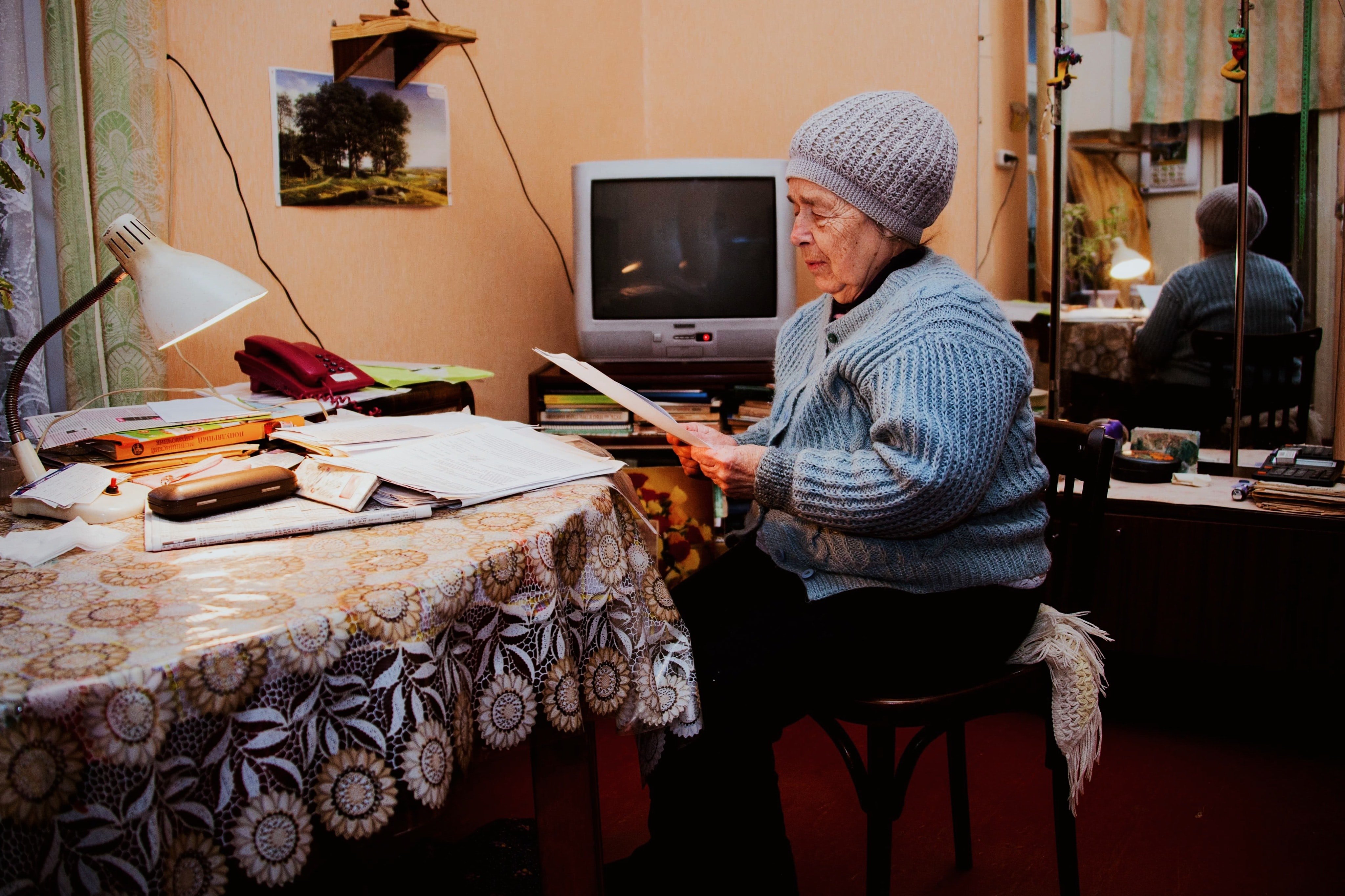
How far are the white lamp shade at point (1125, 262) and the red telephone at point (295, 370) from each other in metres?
1.93

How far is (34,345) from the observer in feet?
3.54

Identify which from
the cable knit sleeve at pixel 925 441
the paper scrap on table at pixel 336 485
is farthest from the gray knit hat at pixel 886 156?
the paper scrap on table at pixel 336 485

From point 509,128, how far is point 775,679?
81.9 inches

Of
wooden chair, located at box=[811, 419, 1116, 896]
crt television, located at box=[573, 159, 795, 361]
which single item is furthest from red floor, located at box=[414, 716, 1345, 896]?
crt television, located at box=[573, 159, 795, 361]

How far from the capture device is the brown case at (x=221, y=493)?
37.9 inches

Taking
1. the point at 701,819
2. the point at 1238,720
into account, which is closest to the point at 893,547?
the point at 701,819

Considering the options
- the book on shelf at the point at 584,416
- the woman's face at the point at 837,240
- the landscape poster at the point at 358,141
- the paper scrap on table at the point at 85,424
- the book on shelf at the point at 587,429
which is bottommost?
the book on shelf at the point at 587,429

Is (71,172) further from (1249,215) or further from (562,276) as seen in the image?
(1249,215)

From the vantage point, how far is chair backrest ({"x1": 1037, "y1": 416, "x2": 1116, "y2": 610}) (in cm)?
136

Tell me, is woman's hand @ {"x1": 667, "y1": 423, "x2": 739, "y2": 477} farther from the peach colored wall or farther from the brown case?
the peach colored wall

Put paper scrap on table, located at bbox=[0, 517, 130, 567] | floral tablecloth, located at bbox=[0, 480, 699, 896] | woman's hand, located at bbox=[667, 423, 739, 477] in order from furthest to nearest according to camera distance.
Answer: woman's hand, located at bbox=[667, 423, 739, 477] → paper scrap on table, located at bbox=[0, 517, 130, 567] → floral tablecloth, located at bbox=[0, 480, 699, 896]

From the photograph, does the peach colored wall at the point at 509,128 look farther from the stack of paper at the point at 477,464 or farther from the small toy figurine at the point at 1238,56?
the stack of paper at the point at 477,464

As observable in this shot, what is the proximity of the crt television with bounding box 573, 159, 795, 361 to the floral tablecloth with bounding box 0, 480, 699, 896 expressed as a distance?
1.67 m

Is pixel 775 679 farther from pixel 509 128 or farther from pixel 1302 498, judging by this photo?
pixel 509 128
